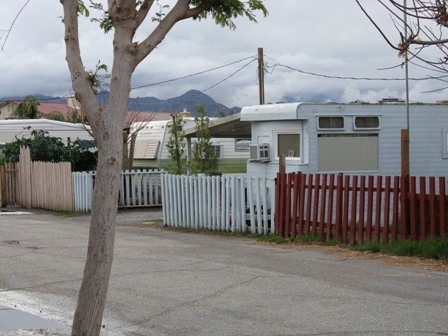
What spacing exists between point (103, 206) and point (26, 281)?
572cm

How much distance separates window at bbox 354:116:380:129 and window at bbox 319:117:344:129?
37cm

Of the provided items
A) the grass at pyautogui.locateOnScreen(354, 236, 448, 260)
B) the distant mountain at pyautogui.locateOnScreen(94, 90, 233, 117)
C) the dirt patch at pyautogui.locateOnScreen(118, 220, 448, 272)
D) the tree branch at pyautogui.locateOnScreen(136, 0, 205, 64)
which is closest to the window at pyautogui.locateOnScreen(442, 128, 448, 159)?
the dirt patch at pyautogui.locateOnScreen(118, 220, 448, 272)

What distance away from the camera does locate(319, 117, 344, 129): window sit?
17186 millimetres

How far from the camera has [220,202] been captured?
16797mm

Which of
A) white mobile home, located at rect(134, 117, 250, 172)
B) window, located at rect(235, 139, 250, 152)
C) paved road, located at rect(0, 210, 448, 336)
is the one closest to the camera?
paved road, located at rect(0, 210, 448, 336)

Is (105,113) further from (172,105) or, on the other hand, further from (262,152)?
(172,105)

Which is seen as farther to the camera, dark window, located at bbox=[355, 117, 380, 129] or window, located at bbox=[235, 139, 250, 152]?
window, located at bbox=[235, 139, 250, 152]

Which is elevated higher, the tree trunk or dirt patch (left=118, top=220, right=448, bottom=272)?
the tree trunk

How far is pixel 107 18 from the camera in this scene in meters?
7.03

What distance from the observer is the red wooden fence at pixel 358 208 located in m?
12.4

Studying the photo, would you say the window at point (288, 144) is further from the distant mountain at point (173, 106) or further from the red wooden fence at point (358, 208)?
the distant mountain at point (173, 106)

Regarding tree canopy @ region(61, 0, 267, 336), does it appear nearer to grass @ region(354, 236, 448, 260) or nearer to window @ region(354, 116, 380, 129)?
grass @ region(354, 236, 448, 260)

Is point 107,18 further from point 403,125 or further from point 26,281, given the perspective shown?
point 403,125

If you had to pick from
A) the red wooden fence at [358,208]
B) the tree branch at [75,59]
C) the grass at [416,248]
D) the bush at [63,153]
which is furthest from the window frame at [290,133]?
the tree branch at [75,59]
